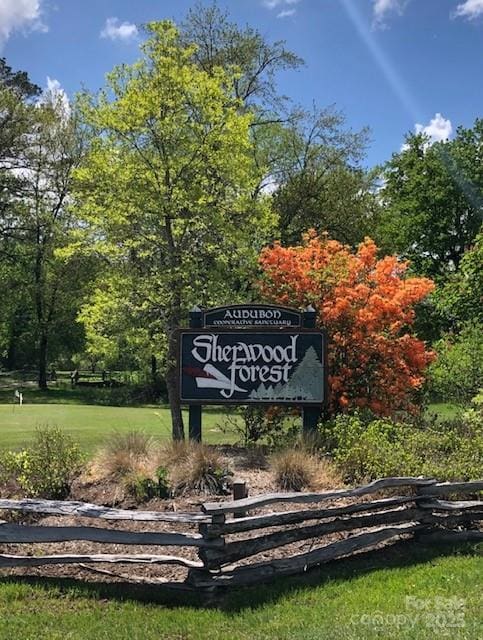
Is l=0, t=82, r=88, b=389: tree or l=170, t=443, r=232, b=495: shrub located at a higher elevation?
l=0, t=82, r=88, b=389: tree

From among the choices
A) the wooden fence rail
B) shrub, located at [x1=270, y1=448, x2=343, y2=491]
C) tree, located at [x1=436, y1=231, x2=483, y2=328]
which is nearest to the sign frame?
shrub, located at [x1=270, y1=448, x2=343, y2=491]

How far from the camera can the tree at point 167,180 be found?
12.8 m

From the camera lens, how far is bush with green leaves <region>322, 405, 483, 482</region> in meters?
7.75

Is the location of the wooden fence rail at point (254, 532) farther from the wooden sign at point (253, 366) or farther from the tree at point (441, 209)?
the tree at point (441, 209)

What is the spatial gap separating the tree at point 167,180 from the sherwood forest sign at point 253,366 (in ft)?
9.02

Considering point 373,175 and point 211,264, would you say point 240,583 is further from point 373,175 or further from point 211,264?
point 373,175

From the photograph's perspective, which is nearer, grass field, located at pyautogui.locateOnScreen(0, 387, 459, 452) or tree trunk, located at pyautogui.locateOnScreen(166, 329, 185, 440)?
tree trunk, located at pyautogui.locateOnScreen(166, 329, 185, 440)

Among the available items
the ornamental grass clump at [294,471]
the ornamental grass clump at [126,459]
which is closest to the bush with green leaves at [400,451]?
the ornamental grass clump at [294,471]

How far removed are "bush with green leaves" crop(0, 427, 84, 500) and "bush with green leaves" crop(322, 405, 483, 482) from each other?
11.0 ft

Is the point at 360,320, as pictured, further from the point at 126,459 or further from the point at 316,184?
the point at 316,184

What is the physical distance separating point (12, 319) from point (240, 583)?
134 feet

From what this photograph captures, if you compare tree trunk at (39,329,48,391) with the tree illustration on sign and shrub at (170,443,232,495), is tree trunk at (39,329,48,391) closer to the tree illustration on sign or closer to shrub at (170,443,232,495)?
the tree illustration on sign

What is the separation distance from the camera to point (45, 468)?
25.0 feet

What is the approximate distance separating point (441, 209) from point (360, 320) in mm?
27199
